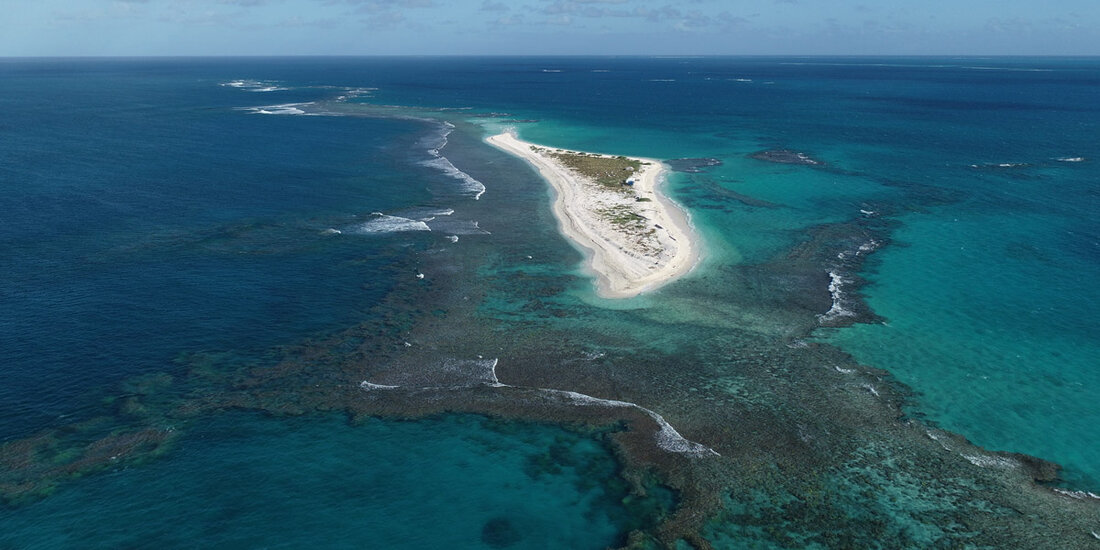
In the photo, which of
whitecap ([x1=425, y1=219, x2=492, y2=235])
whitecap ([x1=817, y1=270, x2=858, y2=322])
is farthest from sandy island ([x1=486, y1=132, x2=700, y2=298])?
whitecap ([x1=817, y1=270, x2=858, y2=322])

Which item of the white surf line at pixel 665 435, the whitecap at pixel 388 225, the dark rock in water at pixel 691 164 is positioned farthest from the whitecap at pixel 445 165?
the white surf line at pixel 665 435

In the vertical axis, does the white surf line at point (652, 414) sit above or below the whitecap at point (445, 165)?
below

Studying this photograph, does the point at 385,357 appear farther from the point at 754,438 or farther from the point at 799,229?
the point at 799,229

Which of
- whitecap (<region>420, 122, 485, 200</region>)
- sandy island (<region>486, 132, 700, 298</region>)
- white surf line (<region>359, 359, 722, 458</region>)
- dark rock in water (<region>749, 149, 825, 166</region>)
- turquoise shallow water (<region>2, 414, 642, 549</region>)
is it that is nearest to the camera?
turquoise shallow water (<region>2, 414, 642, 549</region>)

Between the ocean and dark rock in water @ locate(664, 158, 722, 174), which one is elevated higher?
dark rock in water @ locate(664, 158, 722, 174)

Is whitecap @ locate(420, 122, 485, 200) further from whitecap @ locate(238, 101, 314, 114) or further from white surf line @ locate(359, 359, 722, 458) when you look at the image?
whitecap @ locate(238, 101, 314, 114)

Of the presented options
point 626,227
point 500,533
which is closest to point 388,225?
point 626,227

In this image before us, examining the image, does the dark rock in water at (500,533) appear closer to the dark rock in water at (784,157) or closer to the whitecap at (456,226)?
the whitecap at (456,226)
